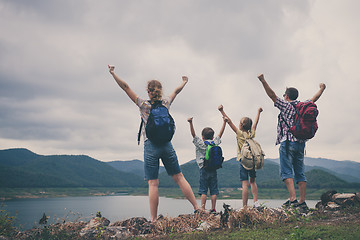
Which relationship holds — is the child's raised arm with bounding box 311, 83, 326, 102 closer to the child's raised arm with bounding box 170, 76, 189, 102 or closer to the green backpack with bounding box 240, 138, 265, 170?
the green backpack with bounding box 240, 138, 265, 170

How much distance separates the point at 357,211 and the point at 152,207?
14.6 ft

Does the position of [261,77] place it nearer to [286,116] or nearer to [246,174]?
Result: [286,116]

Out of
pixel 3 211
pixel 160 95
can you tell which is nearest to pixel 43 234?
pixel 3 211

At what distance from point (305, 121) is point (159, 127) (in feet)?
10.8

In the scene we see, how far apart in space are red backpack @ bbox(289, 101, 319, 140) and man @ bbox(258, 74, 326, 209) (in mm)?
151

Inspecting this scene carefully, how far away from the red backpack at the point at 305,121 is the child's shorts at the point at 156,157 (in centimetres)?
283

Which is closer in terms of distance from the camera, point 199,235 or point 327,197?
point 199,235

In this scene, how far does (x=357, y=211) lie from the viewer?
6.11 metres

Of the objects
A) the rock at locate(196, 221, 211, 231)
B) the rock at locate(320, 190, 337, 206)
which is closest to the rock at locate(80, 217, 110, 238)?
the rock at locate(196, 221, 211, 231)

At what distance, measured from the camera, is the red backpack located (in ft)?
20.3

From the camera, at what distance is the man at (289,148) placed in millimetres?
6438

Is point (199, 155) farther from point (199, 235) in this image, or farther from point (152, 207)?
point (199, 235)

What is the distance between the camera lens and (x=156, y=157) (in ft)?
18.2

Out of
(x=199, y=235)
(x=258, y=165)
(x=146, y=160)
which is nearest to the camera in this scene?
(x=199, y=235)
